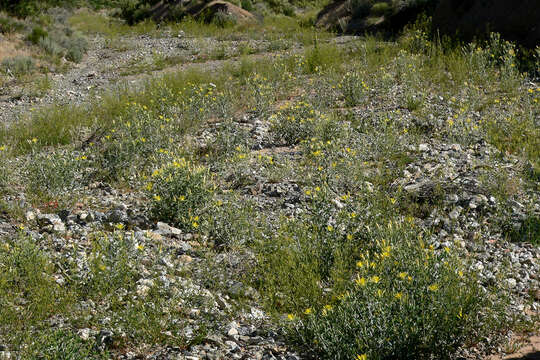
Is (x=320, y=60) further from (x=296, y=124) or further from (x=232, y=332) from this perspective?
(x=232, y=332)

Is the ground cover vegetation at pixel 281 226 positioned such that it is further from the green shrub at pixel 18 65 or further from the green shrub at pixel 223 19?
the green shrub at pixel 223 19

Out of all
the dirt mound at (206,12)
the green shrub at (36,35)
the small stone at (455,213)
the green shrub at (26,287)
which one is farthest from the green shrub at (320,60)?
the green shrub at (36,35)

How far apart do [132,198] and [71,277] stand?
85.2 inches

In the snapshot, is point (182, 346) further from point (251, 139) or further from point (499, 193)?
point (251, 139)

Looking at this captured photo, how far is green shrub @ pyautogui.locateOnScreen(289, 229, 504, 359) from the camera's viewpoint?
355 cm

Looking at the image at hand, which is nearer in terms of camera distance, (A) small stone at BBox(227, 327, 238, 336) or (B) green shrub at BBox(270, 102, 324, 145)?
(A) small stone at BBox(227, 327, 238, 336)

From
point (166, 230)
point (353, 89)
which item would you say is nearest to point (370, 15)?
point (353, 89)

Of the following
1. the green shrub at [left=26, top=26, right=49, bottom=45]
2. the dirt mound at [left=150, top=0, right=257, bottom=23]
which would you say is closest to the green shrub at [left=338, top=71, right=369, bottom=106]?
the green shrub at [left=26, top=26, right=49, bottom=45]

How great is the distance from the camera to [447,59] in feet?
37.0

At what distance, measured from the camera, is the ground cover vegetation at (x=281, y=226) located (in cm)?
382

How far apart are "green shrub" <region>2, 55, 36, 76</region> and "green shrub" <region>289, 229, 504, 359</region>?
13.1m

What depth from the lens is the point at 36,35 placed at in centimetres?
1706

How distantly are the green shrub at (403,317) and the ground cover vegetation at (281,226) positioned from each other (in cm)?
2

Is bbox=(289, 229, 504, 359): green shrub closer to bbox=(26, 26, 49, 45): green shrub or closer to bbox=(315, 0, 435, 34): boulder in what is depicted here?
bbox=(315, 0, 435, 34): boulder
